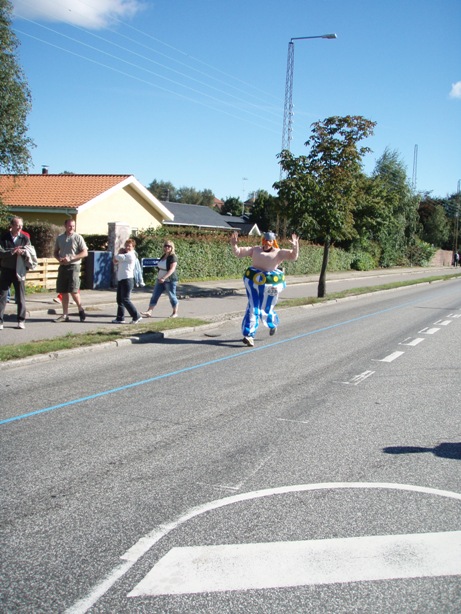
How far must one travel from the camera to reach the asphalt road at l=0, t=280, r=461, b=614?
3.21 m

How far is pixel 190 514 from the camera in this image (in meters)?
4.04

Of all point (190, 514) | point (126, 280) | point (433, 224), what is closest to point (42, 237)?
point (126, 280)

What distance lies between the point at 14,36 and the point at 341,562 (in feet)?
66.8

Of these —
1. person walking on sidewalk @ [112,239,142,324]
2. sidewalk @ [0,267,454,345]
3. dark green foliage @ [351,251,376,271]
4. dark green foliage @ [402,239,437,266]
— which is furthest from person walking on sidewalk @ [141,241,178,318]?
dark green foliage @ [402,239,437,266]

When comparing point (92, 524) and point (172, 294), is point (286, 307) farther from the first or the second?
point (92, 524)

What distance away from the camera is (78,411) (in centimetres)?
645

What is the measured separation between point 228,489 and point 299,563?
1110mm

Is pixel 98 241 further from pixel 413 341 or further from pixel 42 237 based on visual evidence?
pixel 413 341

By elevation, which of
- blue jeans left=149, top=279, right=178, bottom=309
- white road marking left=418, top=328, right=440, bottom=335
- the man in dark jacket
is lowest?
white road marking left=418, top=328, right=440, bottom=335

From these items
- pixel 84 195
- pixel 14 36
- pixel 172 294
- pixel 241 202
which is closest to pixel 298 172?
pixel 172 294

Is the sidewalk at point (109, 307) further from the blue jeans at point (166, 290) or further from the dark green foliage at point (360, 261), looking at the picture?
the dark green foliage at point (360, 261)

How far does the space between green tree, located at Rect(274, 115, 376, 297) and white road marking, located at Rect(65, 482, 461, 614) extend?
53.5 ft

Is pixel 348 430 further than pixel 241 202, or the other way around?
pixel 241 202

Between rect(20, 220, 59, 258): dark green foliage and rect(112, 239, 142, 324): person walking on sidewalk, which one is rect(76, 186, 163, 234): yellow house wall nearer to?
rect(20, 220, 59, 258): dark green foliage
